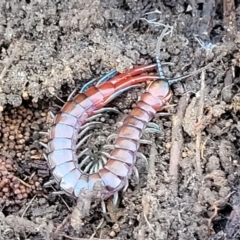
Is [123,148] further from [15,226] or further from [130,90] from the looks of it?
[15,226]

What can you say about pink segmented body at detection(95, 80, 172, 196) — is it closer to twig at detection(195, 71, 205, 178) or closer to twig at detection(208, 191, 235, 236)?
twig at detection(195, 71, 205, 178)

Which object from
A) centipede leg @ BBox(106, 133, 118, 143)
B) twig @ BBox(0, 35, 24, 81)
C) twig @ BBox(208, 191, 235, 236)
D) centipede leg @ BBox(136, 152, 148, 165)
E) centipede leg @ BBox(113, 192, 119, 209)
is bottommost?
centipede leg @ BBox(113, 192, 119, 209)

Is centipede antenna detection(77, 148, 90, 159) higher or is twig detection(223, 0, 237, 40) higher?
twig detection(223, 0, 237, 40)

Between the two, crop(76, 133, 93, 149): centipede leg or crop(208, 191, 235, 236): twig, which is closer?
crop(208, 191, 235, 236): twig

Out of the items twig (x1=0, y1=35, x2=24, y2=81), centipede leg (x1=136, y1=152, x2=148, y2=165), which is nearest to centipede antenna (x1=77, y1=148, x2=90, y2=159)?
centipede leg (x1=136, y1=152, x2=148, y2=165)

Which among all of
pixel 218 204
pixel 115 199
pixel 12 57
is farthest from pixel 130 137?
pixel 12 57

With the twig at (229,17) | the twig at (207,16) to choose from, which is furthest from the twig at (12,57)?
the twig at (229,17)
